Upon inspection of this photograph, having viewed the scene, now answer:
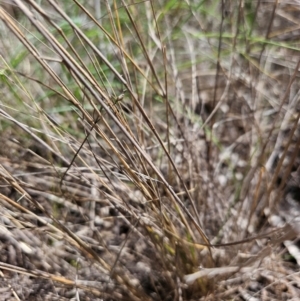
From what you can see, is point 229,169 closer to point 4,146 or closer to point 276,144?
point 276,144

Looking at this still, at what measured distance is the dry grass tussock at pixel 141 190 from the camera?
0.92m

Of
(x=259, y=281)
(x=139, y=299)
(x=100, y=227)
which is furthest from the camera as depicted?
(x=100, y=227)

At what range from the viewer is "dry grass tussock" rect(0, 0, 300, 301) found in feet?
3.02

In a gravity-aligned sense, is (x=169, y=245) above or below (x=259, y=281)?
above

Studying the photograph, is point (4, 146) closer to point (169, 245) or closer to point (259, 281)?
point (169, 245)

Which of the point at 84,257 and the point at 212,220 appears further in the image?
the point at 212,220

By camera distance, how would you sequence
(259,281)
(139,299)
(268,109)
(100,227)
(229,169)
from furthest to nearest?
(268,109)
(229,169)
(100,227)
(259,281)
(139,299)

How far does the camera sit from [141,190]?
3.05 feet

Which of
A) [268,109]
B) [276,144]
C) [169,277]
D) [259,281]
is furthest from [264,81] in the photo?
[169,277]

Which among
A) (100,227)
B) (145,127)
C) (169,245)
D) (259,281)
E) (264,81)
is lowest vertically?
(259,281)

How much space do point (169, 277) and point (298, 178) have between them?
53 cm

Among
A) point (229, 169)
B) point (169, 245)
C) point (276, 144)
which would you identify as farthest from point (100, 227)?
point (276, 144)

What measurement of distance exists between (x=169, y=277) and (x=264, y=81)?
2.61 feet

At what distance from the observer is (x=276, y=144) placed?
4.49ft
